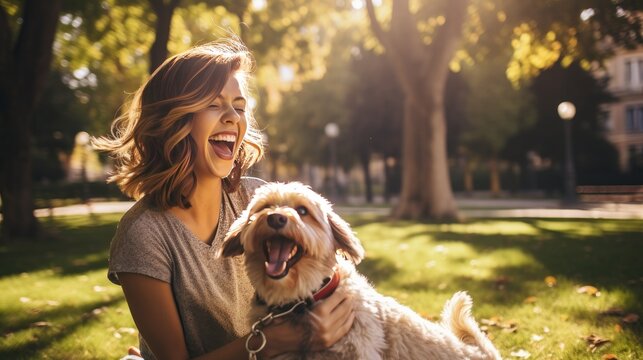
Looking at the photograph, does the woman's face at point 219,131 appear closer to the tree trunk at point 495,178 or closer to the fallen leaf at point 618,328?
the fallen leaf at point 618,328

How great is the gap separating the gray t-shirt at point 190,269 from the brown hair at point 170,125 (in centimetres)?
12

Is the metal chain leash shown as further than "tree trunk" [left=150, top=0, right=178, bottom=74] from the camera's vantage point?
No

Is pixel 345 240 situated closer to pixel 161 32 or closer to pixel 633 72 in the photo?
pixel 161 32

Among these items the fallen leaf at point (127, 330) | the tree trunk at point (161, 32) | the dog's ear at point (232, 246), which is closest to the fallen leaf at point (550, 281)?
the fallen leaf at point (127, 330)

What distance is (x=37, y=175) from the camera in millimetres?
51469

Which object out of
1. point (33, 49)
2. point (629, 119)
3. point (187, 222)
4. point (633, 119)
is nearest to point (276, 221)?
point (187, 222)

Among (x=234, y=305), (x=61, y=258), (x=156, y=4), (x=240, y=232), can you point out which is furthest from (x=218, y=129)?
(x=156, y=4)

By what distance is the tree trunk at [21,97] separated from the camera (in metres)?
12.8

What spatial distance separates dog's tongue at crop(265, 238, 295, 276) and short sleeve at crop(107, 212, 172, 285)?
1.61 feet

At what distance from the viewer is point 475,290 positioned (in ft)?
20.4

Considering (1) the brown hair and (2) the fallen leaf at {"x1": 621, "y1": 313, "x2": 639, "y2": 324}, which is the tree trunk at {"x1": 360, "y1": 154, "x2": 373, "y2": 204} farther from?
(1) the brown hair

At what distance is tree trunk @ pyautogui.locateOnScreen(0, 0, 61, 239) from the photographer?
12.8 metres

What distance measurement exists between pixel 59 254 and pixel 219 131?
10.1m

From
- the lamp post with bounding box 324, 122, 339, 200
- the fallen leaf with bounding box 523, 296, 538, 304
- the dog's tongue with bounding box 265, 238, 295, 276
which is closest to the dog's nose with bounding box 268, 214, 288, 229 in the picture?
the dog's tongue with bounding box 265, 238, 295, 276
